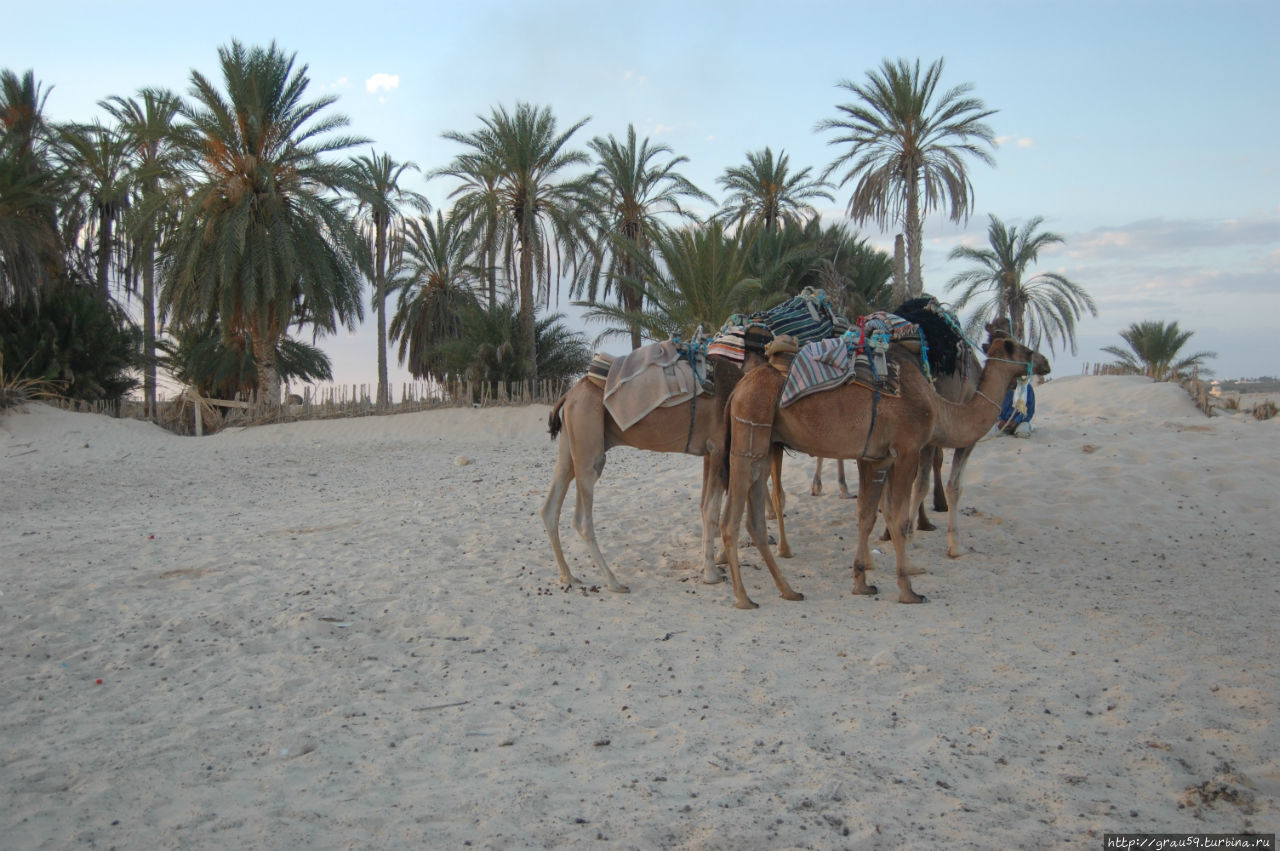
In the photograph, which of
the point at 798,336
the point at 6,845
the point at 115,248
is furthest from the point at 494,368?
the point at 6,845

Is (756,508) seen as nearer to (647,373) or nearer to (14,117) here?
(647,373)

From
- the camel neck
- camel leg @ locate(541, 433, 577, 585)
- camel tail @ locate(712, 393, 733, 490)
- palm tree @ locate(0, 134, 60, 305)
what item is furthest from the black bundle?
palm tree @ locate(0, 134, 60, 305)

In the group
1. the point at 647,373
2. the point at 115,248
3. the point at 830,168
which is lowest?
the point at 647,373

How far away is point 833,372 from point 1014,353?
202 centimetres

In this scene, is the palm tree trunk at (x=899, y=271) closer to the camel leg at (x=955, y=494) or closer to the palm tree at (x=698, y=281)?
the palm tree at (x=698, y=281)

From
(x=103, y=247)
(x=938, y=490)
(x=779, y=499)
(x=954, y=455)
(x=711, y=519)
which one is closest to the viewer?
(x=711, y=519)

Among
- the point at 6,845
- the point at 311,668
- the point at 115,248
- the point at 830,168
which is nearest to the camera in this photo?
the point at 6,845

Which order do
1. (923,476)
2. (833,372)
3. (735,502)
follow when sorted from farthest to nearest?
(923,476)
(735,502)
(833,372)

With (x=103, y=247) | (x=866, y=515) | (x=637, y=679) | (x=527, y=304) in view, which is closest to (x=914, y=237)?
(x=527, y=304)

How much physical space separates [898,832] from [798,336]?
4846 mm

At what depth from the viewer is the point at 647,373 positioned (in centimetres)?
717

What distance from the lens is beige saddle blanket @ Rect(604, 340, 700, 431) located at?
278 inches

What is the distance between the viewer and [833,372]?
664 cm

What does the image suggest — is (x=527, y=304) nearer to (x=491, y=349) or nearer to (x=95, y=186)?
(x=491, y=349)
